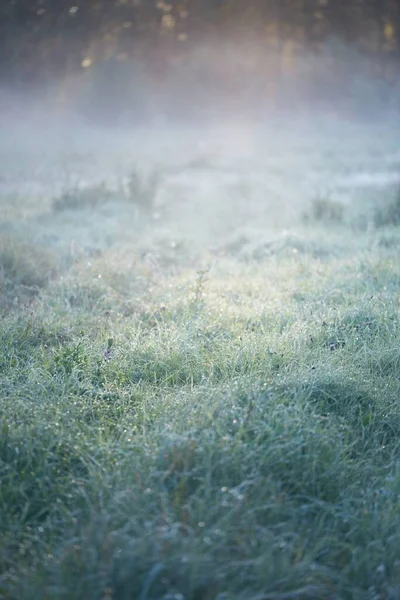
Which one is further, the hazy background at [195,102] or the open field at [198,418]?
the hazy background at [195,102]

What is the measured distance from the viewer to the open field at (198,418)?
2246 mm

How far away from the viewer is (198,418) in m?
3.04

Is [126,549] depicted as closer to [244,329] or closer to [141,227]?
[244,329]

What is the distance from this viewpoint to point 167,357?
4000 millimetres

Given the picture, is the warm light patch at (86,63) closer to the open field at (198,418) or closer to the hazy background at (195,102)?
the hazy background at (195,102)

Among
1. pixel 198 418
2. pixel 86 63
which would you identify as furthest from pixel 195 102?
pixel 198 418

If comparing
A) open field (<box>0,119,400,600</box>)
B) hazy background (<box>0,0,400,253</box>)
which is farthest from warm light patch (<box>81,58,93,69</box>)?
open field (<box>0,119,400,600</box>)

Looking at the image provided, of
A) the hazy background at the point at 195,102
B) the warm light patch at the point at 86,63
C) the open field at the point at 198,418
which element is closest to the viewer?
the open field at the point at 198,418

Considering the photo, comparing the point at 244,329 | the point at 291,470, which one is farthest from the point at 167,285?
the point at 291,470

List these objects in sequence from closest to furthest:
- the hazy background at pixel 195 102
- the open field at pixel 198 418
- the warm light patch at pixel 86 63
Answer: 1. the open field at pixel 198 418
2. the hazy background at pixel 195 102
3. the warm light patch at pixel 86 63

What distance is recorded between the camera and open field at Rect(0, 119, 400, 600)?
225 cm

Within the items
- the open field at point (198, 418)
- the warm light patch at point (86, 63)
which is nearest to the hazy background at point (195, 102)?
the warm light patch at point (86, 63)

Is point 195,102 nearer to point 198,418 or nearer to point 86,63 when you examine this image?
point 86,63

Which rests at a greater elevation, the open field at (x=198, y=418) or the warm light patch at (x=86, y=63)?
the warm light patch at (x=86, y=63)
